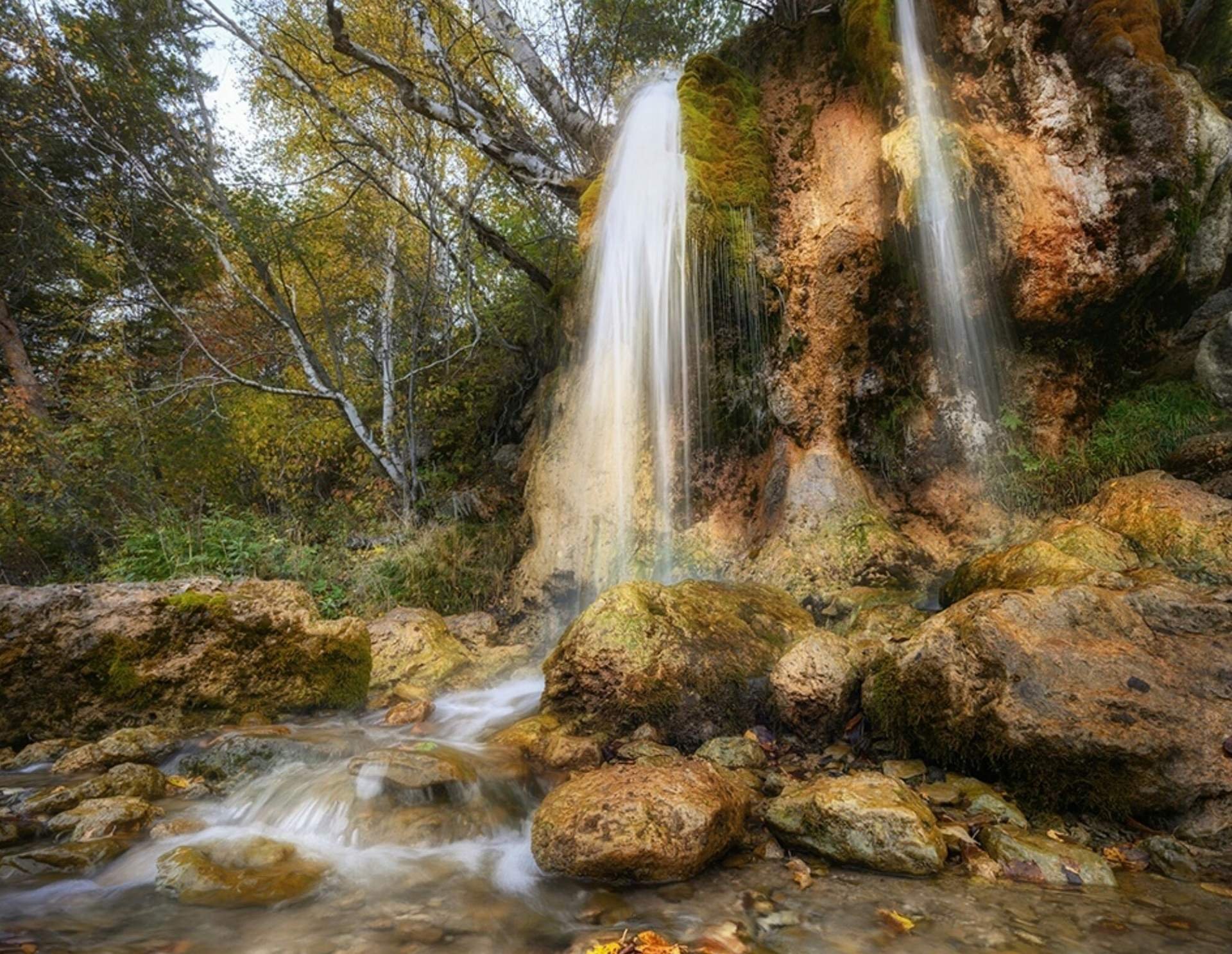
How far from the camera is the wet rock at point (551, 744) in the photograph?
3834 mm

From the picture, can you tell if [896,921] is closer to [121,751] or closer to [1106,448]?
[121,751]

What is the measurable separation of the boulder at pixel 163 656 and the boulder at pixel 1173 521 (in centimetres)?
638

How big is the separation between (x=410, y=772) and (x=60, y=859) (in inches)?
61.6

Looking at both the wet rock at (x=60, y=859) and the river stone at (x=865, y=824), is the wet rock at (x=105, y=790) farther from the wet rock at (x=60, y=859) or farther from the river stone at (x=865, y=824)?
the river stone at (x=865, y=824)

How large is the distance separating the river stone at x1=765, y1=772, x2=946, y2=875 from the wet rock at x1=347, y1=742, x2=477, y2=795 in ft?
5.87

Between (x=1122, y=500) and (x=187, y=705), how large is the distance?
293 inches

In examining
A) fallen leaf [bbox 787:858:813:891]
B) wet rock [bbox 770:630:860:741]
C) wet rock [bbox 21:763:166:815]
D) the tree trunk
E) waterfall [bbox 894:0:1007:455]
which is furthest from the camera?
the tree trunk

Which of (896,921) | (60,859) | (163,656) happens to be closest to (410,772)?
(60,859)

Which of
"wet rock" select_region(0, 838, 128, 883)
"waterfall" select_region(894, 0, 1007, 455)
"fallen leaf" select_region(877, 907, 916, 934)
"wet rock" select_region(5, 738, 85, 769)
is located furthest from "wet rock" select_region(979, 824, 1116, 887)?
"wet rock" select_region(5, 738, 85, 769)

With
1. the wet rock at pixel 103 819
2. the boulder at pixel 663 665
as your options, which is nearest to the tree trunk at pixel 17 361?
the wet rock at pixel 103 819

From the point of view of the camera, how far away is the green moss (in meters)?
6.73

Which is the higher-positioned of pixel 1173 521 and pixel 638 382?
pixel 638 382

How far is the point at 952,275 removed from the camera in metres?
6.29

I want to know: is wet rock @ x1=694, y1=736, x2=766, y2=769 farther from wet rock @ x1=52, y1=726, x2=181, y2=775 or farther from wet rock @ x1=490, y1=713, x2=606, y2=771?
wet rock @ x1=52, y1=726, x2=181, y2=775
